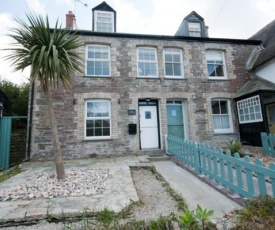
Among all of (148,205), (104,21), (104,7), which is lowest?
(148,205)

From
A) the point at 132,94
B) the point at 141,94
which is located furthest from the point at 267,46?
the point at 132,94

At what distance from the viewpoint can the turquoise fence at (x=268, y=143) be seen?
723 cm

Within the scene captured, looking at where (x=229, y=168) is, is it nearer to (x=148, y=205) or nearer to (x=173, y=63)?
(x=148, y=205)

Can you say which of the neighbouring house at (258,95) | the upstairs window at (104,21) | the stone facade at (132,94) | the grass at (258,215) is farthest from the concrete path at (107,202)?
the upstairs window at (104,21)

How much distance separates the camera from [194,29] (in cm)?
1079

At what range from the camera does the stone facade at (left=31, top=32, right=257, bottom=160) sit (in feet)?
26.3

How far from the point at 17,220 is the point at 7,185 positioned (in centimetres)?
214

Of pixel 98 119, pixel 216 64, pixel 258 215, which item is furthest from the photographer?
pixel 216 64

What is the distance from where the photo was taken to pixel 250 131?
870cm

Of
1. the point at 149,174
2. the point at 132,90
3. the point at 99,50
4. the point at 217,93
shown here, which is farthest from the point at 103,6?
the point at 149,174

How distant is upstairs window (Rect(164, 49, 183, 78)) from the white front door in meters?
2.18

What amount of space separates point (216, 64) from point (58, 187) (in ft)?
31.7

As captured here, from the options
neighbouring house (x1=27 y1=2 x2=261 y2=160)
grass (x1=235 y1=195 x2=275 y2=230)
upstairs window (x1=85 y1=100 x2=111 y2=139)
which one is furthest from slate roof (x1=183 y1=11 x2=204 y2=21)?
grass (x1=235 y1=195 x2=275 y2=230)

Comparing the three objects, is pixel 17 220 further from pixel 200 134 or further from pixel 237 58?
pixel 237 58
